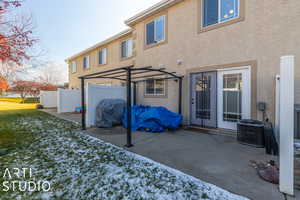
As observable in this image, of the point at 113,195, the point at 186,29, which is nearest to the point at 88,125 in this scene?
the point at 113,195

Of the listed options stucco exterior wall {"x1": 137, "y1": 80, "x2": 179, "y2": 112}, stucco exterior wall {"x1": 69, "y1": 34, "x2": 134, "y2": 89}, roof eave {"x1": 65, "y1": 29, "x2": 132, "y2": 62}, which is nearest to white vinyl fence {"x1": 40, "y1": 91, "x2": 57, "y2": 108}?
stucco exterior wall {"x1": 69, "y1": 34, "x2": 134, "y2": 89}

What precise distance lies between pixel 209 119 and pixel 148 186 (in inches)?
170

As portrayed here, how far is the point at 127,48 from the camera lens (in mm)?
10031

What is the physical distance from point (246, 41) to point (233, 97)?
188 cm

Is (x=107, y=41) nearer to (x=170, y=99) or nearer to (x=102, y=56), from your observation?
(x=102, y=56)

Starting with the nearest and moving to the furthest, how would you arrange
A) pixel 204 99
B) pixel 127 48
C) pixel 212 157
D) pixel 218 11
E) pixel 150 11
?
pixel 212 157
pixel 218 11
pixel 204 99
pixel 150 11
pixel 127 48

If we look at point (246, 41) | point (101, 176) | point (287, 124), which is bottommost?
point (101, 176)

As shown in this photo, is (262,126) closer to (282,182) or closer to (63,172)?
(282,182)

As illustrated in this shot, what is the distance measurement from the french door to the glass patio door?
225 mm

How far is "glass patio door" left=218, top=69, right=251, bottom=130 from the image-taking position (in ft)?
16.0

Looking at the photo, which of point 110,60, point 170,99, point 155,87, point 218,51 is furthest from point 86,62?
point 218,51

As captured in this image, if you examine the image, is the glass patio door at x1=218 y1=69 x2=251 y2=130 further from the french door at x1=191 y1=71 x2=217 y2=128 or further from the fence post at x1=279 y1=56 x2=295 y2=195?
the fence post at x1=279 y1=56 x2=295 y2=195

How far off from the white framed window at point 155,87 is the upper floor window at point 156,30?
2.06 m

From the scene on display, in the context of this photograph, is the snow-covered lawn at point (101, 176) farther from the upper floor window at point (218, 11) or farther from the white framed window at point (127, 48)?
the white framed window at point (127, 48)
